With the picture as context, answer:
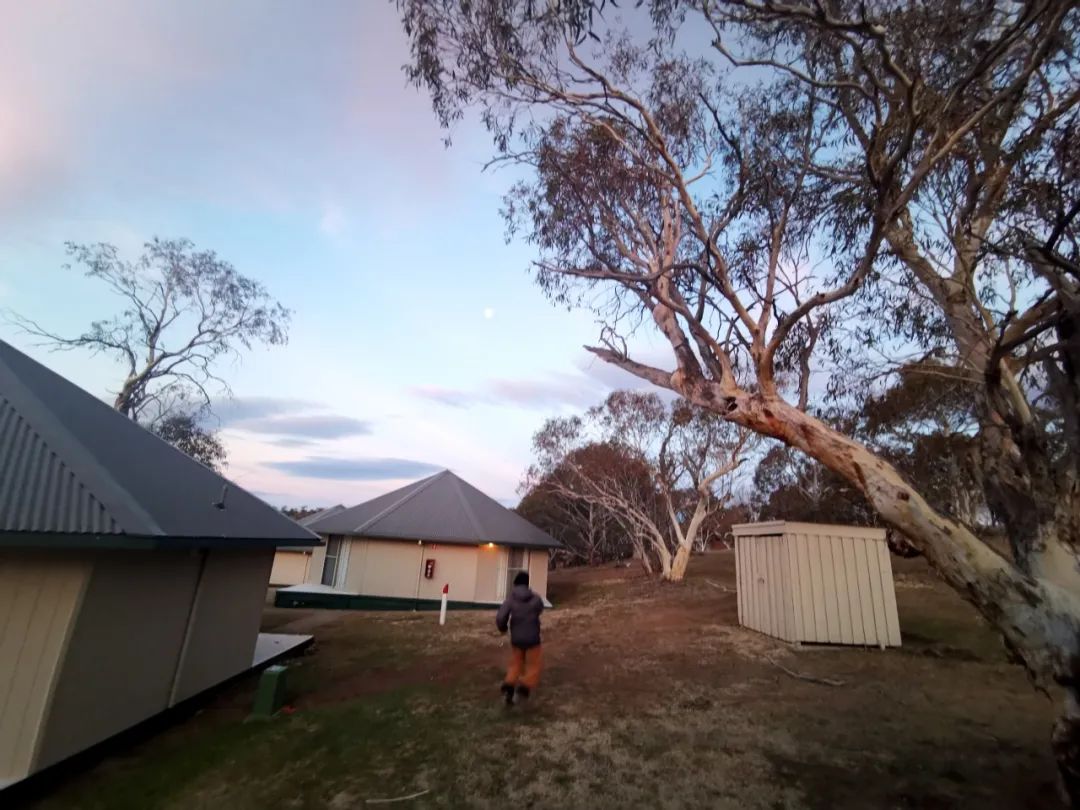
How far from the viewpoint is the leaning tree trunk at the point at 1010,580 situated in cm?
423

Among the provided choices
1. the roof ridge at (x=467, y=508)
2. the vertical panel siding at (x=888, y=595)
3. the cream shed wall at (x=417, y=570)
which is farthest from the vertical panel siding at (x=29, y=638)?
the roof ridge at (x=467, y=508)

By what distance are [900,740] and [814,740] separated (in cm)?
98

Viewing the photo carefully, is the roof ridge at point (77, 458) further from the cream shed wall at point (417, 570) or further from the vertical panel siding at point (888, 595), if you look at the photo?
the cream shed wall at point (417, 570)

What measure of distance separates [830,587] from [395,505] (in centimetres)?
1621

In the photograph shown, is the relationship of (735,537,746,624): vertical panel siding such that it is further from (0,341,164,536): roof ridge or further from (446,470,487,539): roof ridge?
(0,341,164,536): roof ridge

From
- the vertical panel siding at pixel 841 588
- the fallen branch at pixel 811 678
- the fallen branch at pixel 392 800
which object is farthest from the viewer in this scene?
the vertical panel siding at pixel 841 588

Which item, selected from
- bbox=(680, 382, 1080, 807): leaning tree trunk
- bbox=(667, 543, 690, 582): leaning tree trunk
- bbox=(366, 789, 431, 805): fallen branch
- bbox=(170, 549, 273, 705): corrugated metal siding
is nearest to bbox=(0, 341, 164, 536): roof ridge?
bbox=(170, 549, 273, 705): corrugated metal siding

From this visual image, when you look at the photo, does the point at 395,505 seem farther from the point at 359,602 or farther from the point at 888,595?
the point at 888,595

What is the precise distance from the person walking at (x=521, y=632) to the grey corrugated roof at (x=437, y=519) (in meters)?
13.1

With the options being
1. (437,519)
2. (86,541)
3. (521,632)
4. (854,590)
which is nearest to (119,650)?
(86,541)

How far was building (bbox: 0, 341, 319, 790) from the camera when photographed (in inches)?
211

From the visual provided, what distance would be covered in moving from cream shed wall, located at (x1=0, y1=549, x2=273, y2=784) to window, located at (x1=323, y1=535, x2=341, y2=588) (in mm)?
13757

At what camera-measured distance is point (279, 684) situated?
7324 mm

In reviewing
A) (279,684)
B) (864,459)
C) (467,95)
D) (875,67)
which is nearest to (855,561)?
(864,459)
